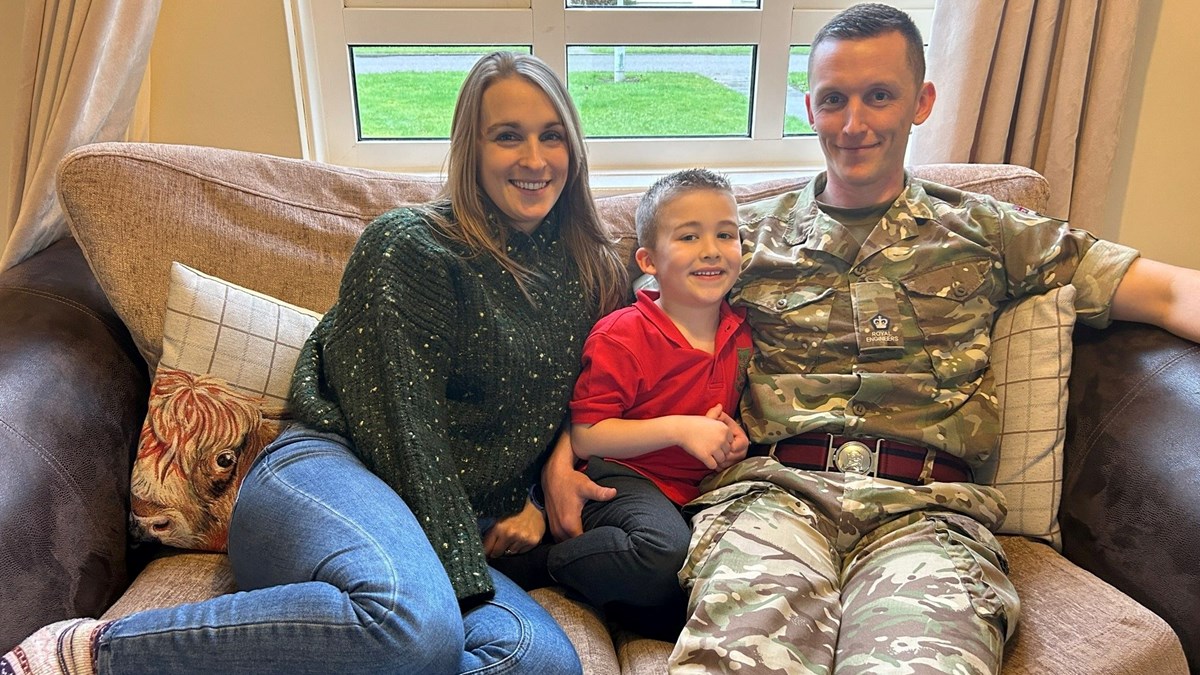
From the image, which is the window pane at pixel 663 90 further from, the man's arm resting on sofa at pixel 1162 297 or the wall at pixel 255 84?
the man's arm resting on sofa at pixel 1162 297

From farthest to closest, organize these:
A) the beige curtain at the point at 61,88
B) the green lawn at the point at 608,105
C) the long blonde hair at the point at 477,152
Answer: the green lawn at the point at 608,105
the beige curtain at the point at 61,88
the long blonde hair at the point at 477,152

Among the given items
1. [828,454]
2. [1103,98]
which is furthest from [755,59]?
[828,454]

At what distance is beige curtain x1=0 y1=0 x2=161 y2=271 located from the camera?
1662 millimetres

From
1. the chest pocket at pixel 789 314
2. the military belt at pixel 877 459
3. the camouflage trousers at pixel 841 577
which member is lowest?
the camouflage trousers at pixel 841 577

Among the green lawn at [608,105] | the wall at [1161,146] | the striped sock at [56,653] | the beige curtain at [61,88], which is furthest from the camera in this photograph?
the green lawn at [608,105]

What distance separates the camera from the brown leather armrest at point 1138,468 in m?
1.19

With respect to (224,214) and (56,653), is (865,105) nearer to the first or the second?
(224,214)

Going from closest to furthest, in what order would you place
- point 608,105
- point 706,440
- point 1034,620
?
point 1034,620 < point 706,440 < point 608,105

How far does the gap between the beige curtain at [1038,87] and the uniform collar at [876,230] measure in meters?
0.55

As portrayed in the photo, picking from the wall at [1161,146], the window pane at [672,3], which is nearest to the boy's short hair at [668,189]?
the window pane at [672,3]

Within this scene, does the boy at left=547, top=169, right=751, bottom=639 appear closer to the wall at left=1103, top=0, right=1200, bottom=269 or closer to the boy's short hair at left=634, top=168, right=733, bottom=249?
the boy's short hair at left=634, top=168, right=733, bottom=249

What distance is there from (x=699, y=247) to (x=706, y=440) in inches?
12.7

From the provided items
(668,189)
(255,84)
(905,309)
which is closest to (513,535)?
(668,189)

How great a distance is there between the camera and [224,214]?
1530 millimetres
